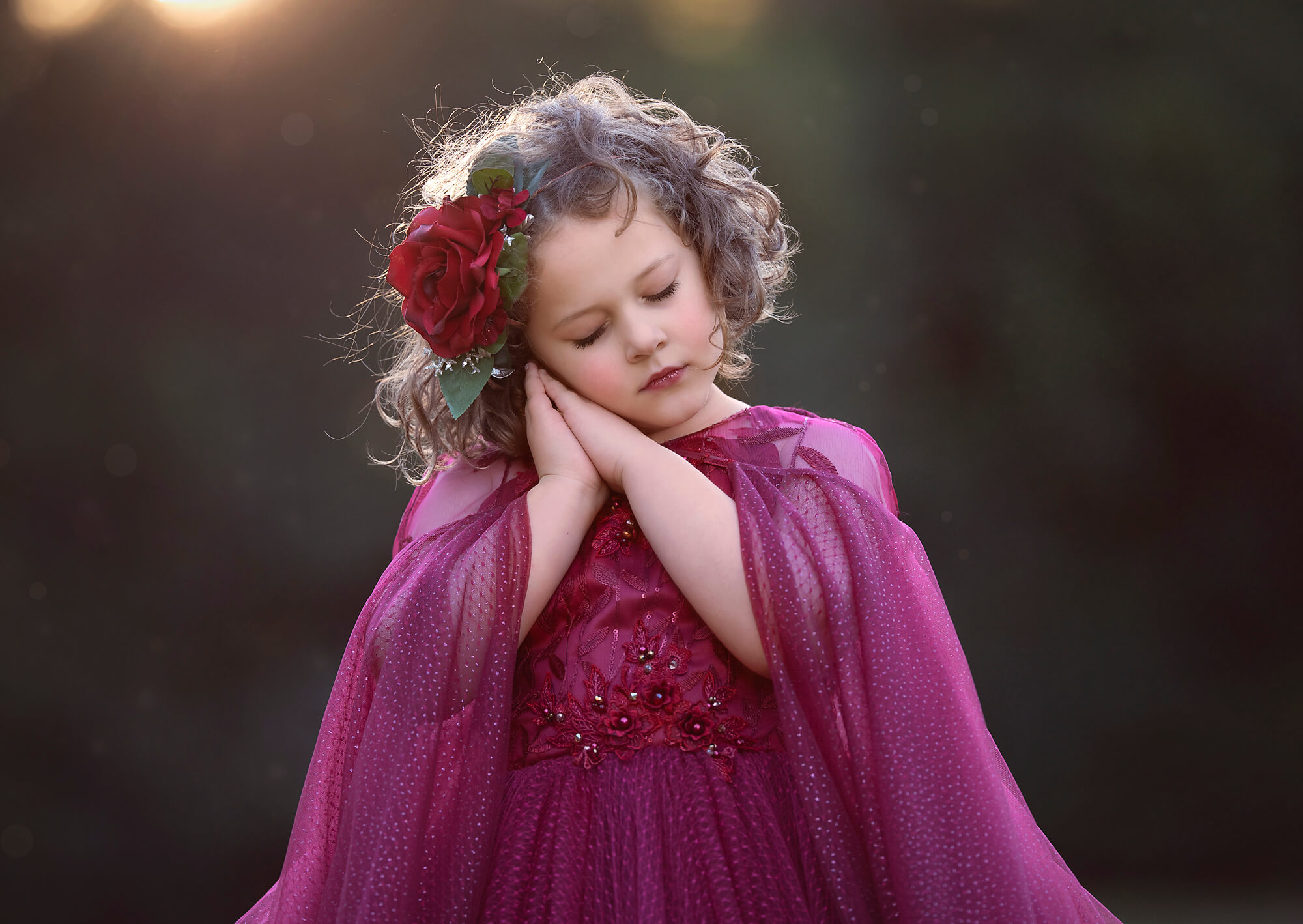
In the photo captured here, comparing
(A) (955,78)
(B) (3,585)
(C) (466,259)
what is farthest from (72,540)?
(A) (955,78)

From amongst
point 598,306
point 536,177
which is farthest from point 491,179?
point 598,306

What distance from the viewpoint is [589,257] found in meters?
1.07

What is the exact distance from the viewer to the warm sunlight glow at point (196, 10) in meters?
2.00

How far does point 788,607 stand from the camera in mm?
938

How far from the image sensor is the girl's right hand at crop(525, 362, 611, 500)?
3.51 ft

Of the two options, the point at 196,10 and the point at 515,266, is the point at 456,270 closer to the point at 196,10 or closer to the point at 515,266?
the point at 515,266

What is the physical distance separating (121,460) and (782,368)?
117 centimetres

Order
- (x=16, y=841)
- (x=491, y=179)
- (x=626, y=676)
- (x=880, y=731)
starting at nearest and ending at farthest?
(x=880, y=731) → (x=626, y=676) → (x=491, y=179) → (x=16, y=841)

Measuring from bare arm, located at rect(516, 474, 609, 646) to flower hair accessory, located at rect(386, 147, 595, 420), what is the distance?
13 centimetres

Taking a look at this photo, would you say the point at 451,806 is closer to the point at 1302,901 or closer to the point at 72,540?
the point at 72,540

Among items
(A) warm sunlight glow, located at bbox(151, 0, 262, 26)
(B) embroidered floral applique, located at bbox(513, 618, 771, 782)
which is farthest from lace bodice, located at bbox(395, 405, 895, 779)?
(A) warm sunlight glow, located at bbox(151, 0, 262, 26)

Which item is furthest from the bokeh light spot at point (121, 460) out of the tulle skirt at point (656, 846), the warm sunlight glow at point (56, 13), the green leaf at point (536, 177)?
the tulle skirt at point (656, 846)

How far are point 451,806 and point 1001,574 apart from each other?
1.27 metres

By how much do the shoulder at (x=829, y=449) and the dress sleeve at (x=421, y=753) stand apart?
0.26 metres
